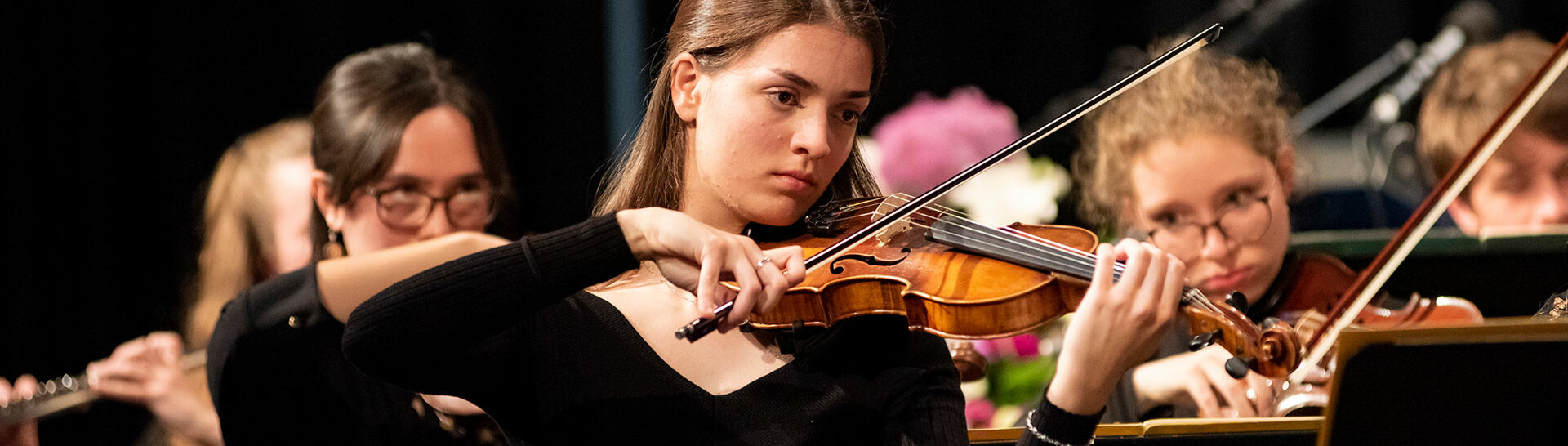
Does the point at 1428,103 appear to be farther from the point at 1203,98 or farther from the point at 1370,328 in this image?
the point at 1370,328

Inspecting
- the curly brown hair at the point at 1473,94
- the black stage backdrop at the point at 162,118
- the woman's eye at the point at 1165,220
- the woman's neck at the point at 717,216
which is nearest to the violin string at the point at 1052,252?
the woman's neck at the point at 717,216

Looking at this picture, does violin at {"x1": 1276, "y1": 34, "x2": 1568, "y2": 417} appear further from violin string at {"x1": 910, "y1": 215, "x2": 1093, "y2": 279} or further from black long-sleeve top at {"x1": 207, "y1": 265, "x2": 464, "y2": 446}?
black long-sleeve top at {"x1": 207, "y1": 265, "x2": 464, "y2": 446}

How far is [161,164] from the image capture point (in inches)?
112

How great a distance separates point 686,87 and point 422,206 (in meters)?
0.62

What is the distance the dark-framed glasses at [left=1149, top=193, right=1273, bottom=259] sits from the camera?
188 centimetres

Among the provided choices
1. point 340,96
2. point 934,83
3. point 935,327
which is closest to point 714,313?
point 935,327

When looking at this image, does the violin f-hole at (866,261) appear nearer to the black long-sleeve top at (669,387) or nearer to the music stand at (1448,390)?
the black long-sleeve top at (669,387)

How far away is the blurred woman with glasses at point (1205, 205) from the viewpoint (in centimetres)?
184

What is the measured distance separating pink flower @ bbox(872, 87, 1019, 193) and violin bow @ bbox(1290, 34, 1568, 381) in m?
0.85

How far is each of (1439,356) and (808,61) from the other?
629 mm

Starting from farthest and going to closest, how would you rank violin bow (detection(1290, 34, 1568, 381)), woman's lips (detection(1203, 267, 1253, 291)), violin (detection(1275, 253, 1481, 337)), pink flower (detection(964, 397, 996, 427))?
pink flower (detection(964, 397, 996, 427)) < woman's lips (detection(1203, 267, 1253, 291)) < violin (detection(1275, 253, 1481, 337)) < violin bow (detection(1290, 34, 1568, 381))

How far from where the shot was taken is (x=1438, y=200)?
1.59m

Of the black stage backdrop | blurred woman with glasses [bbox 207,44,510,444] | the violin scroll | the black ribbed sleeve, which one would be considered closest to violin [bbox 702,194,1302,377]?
the violin scroll

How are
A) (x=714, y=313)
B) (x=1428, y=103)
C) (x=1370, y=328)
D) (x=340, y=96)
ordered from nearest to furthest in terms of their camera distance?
(x=1370, y=328) < (x=714, y=313) < (x=340, y=96) < (x=1428, y=103)
